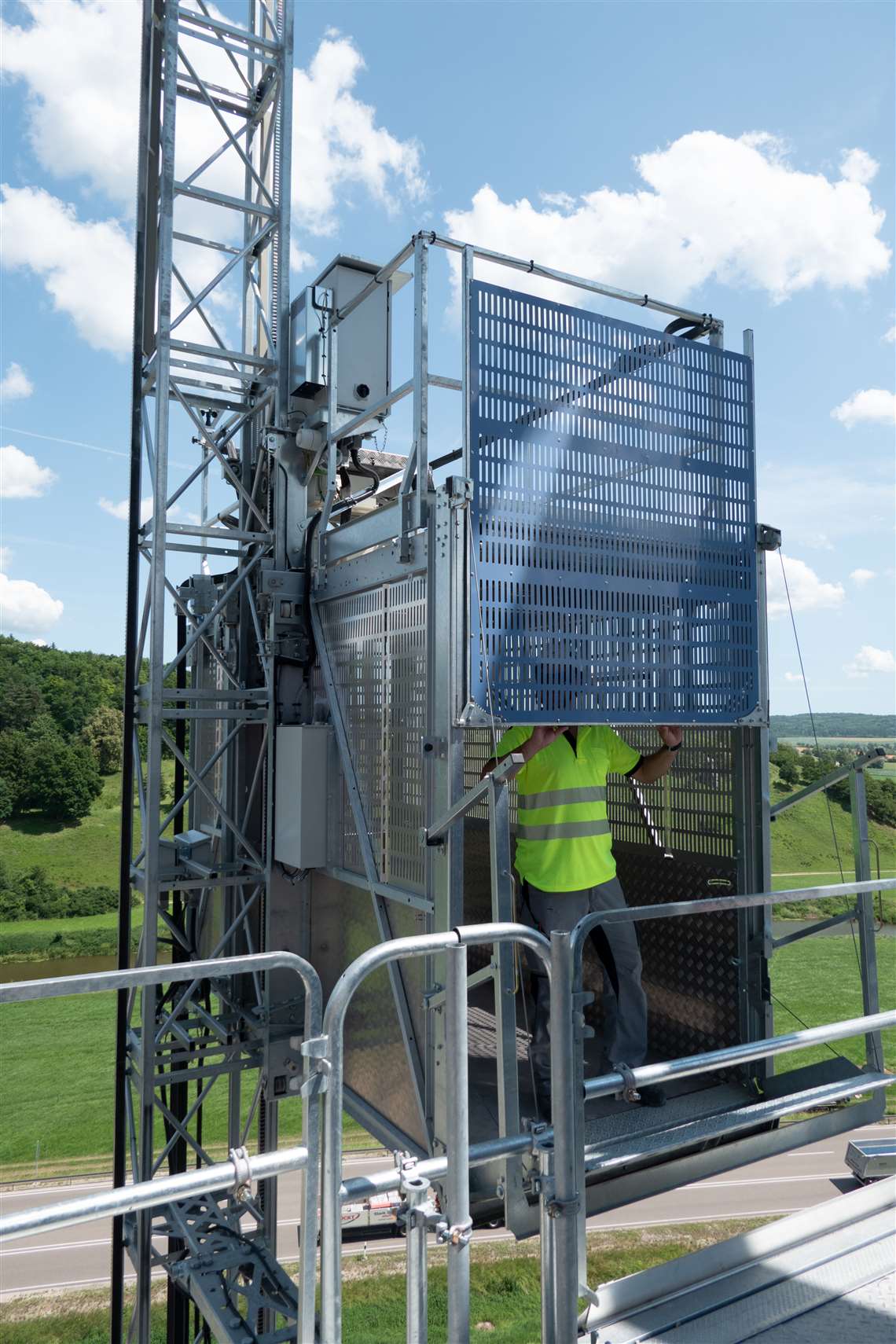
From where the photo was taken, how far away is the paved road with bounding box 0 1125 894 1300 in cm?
2280

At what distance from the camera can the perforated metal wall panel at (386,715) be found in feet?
13.9

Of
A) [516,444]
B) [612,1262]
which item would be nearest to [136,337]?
[516,444]

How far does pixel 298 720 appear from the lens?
632 cm

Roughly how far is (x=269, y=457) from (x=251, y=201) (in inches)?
87.4

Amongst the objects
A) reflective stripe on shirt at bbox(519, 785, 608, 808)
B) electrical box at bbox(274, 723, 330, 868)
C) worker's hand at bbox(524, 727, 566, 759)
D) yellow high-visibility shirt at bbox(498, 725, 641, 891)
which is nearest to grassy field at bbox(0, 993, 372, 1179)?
electrical box at bbox(274, 723, 330, 868)

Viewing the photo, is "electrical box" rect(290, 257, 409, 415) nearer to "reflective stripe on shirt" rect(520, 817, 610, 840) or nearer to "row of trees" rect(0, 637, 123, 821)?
"reflective stripe on shirt" rect(520, 817, 610, 840)

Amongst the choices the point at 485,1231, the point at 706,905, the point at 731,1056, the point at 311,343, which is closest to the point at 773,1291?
the point at 731,1056

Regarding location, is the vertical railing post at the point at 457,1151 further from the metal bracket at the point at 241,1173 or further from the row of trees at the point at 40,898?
the row of trees at the point at 40,898

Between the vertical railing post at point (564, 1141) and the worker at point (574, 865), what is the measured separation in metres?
1.56

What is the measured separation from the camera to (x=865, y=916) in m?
3.95

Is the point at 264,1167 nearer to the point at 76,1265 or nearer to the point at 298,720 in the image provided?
the point at 298,720

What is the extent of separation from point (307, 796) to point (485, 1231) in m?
20.7

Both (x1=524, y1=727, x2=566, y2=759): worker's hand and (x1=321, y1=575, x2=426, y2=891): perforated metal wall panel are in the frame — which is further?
(x1=321, y1=575, x2=426, y2=891): perforated metal wall panel

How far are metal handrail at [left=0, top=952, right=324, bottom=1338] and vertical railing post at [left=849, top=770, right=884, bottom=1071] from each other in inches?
106
